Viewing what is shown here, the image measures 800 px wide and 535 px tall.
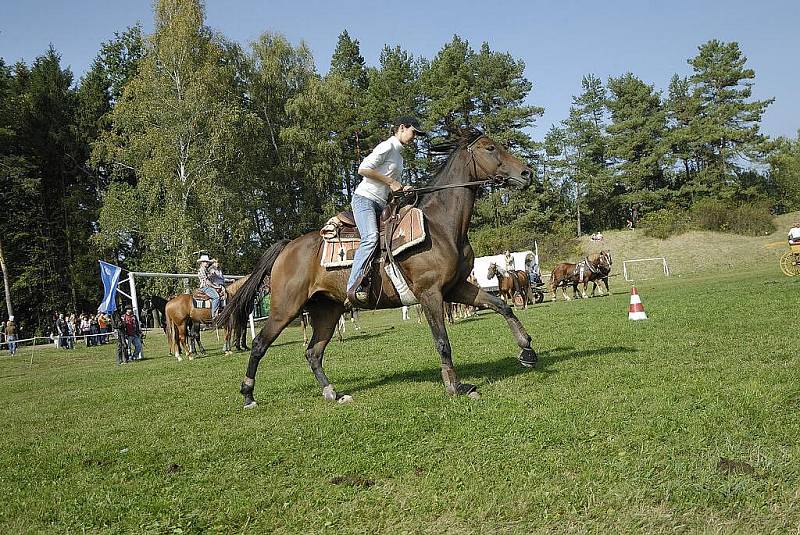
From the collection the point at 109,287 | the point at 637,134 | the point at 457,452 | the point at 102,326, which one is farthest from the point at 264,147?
the point at 457,452

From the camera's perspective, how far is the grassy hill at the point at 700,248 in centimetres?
4606

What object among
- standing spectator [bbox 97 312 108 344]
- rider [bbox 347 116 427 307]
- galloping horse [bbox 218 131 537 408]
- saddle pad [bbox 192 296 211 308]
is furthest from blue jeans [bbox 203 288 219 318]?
standing spectator [bbox 97 312 108 344]

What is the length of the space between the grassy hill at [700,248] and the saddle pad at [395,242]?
137 ft

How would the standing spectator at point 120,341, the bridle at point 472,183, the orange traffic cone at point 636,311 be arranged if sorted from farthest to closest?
1. the standing spectator at point 120,341
2. the orange traffic cone at point 636,311
3. the bridle at point 472,183

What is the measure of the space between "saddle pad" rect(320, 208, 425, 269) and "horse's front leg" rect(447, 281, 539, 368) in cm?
97

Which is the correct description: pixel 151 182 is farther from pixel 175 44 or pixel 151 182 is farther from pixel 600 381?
pixel 600 381

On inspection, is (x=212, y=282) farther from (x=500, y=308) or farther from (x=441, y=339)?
(x=500, y=308)

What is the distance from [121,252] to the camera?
48.7 meters

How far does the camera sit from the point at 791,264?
1018 inches

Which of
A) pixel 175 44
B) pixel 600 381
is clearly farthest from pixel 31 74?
pixel 600 381

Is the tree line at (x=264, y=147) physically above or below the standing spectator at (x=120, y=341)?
above

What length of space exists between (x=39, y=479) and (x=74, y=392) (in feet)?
25.8

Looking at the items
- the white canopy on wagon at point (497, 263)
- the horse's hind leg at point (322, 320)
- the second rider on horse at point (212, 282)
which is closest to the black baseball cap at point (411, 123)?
the horse's hind leg at point (322, 320)

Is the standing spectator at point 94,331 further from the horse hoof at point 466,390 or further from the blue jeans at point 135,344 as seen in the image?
the horse hoof at point 466,390
